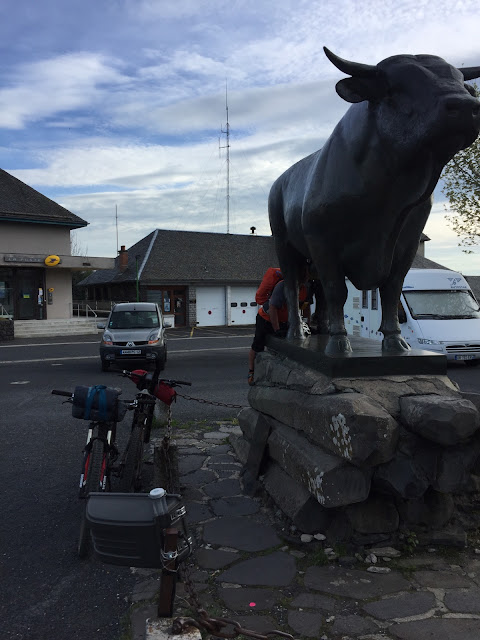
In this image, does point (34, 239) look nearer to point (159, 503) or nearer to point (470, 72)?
point (470, 72)

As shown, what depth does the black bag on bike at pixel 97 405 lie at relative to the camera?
4203 mm

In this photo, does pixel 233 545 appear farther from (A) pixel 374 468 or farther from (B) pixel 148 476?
(B) pixel 148 476

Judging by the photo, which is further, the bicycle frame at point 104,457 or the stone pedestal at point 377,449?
the bicycle frame at point 104,457

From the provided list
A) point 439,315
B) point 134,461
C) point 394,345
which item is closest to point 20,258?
point 439,315

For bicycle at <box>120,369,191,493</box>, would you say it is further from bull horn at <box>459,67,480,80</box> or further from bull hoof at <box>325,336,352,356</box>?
bull horn at <box>459,67,480,80</box>

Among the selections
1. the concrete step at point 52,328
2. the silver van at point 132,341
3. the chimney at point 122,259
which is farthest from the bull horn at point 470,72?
the chimney at point 122,259

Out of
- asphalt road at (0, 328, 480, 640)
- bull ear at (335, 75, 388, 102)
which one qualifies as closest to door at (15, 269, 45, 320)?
asphalt road at (0, 328, 480, 640)

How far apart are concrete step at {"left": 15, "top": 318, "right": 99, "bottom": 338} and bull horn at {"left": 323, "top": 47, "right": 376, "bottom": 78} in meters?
23.7

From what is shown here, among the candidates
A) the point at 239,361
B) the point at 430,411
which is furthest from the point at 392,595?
the point at 239,361

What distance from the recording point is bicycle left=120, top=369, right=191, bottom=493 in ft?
14.6

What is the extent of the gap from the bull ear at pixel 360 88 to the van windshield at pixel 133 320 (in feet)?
36.7

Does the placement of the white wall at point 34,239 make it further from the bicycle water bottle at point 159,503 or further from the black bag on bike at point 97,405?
the bicycle water bottle at point 159,503

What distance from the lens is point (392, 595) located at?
2.89 meters

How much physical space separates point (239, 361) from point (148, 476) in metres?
9.38
